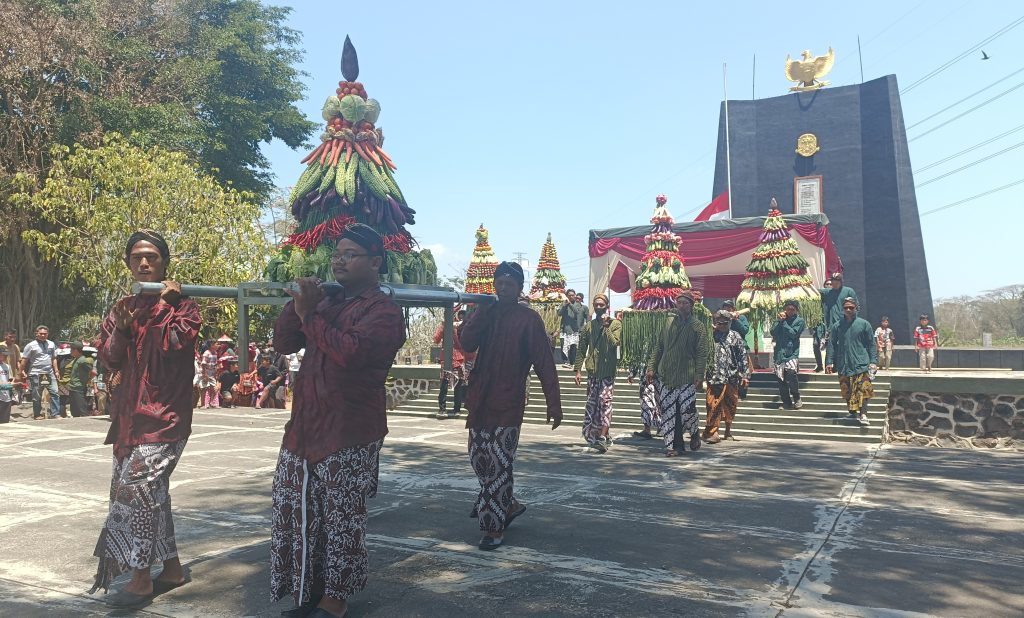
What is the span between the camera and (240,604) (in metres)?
3.91

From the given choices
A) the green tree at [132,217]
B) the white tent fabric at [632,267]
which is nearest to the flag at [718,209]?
the white tent fabric at [632,267]

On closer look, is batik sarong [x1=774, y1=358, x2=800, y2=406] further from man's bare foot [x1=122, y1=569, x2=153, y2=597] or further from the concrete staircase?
man's bare foot [x1=122, y1=569, x2=153, y2=597]

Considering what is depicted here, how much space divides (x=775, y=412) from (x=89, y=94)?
69.6ft

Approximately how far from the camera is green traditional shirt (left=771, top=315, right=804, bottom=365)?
12859 mm

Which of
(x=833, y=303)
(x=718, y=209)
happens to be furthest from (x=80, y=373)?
(x=718, y=209)

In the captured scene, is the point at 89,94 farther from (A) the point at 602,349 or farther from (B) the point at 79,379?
(A) the point at 602,349

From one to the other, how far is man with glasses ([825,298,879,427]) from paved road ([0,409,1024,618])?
238cm

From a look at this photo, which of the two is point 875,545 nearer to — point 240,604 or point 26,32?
point 240,604

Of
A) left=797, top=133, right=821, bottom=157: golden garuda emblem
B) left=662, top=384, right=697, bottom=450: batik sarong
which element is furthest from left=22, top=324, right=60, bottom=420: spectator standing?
left=797, top=133, right=821, bottom=157: golden garuda emblem

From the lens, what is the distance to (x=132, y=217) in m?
18.9

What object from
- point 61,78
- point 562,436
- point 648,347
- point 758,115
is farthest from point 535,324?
point 758,115

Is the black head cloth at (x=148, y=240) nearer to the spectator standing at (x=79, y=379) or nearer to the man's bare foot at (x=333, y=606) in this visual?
the man's bare foot at (x=333, y=606)

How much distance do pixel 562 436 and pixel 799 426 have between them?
3.82 meters

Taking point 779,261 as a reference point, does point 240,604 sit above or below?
below
